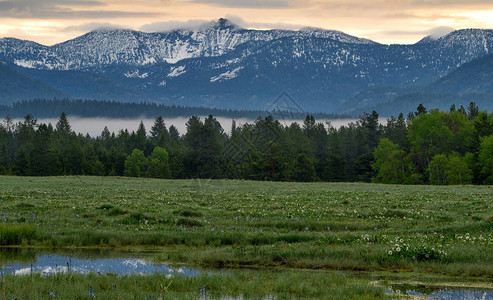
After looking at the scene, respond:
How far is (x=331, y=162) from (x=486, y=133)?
3724cm

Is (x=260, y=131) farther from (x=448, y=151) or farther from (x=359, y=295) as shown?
(x=359, y=295)

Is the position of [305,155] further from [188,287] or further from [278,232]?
[188,287]

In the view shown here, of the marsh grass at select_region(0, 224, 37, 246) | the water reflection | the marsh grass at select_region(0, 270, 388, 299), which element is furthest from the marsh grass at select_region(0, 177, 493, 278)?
the marsh grass at select_region(0, 270, 388, 299)

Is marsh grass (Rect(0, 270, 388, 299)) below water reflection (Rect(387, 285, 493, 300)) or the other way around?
the other way around

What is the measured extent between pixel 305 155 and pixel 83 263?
109 metres

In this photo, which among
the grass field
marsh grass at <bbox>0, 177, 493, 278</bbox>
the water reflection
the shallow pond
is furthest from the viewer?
marsh grass at <bbox>0, 177, 493, 278</bbox>

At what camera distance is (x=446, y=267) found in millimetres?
18969

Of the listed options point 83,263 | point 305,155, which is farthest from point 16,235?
point 305,155

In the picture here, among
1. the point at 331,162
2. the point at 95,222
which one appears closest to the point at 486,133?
the point at 331,162

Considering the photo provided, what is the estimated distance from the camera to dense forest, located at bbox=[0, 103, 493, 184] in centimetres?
10575

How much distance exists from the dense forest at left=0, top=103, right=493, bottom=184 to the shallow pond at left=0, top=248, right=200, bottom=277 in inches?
3340

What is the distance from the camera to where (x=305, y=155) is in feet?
419

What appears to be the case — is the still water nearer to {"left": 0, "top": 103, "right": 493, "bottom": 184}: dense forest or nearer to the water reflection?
the water reflection

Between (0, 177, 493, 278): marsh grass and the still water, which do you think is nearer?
the still water
